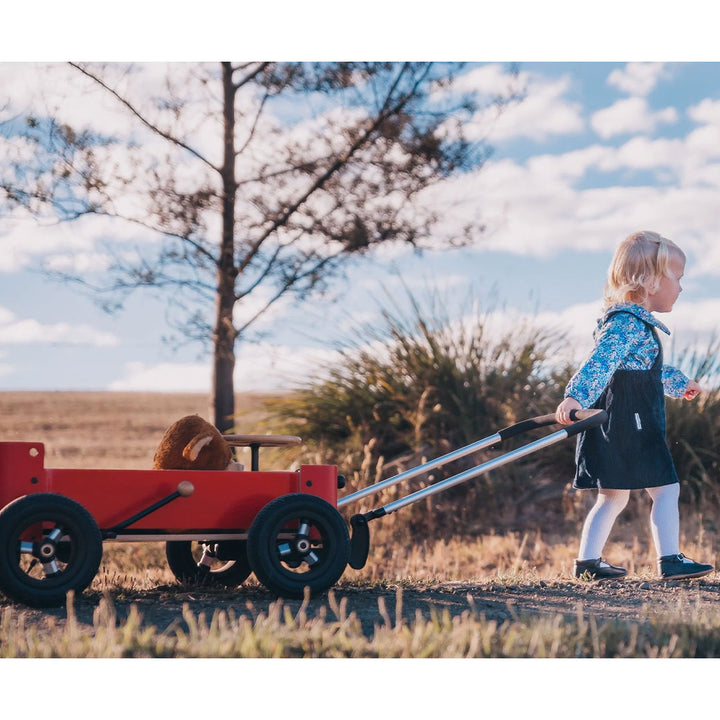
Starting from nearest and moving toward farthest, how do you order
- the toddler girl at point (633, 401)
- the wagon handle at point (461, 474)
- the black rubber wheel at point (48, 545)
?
1. the black rubber wheel at point (48, 545)
2. the wagon handle at point (461, 474)
3. the toddler girl at point (633, 401)

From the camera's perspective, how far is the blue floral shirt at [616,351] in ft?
13.4

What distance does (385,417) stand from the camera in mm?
7676

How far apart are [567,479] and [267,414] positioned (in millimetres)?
2699

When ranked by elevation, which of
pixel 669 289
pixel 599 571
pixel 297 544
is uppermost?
pixel 669 289

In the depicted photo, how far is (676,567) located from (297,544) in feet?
5.87

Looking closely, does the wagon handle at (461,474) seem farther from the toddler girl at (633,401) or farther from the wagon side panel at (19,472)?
the wagon side panel at (19,472)

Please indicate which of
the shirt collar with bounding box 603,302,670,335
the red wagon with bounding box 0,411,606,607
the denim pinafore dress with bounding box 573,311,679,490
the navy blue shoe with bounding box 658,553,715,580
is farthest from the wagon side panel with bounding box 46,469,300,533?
the navy blue shoe with bounding box 658,553,715,580

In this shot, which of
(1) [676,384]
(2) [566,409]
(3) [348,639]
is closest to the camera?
(3) [348,639]

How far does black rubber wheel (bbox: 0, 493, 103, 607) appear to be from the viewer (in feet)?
10.4

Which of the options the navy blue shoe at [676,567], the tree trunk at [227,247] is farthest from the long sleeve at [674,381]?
the tree trunk at [227,247]

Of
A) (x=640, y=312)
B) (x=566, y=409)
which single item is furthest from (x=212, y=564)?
(x=640, y=312)

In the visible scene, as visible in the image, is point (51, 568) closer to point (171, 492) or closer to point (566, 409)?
point (171, 492)

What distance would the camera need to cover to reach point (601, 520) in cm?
424

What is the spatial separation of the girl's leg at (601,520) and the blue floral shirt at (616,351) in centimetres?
48
